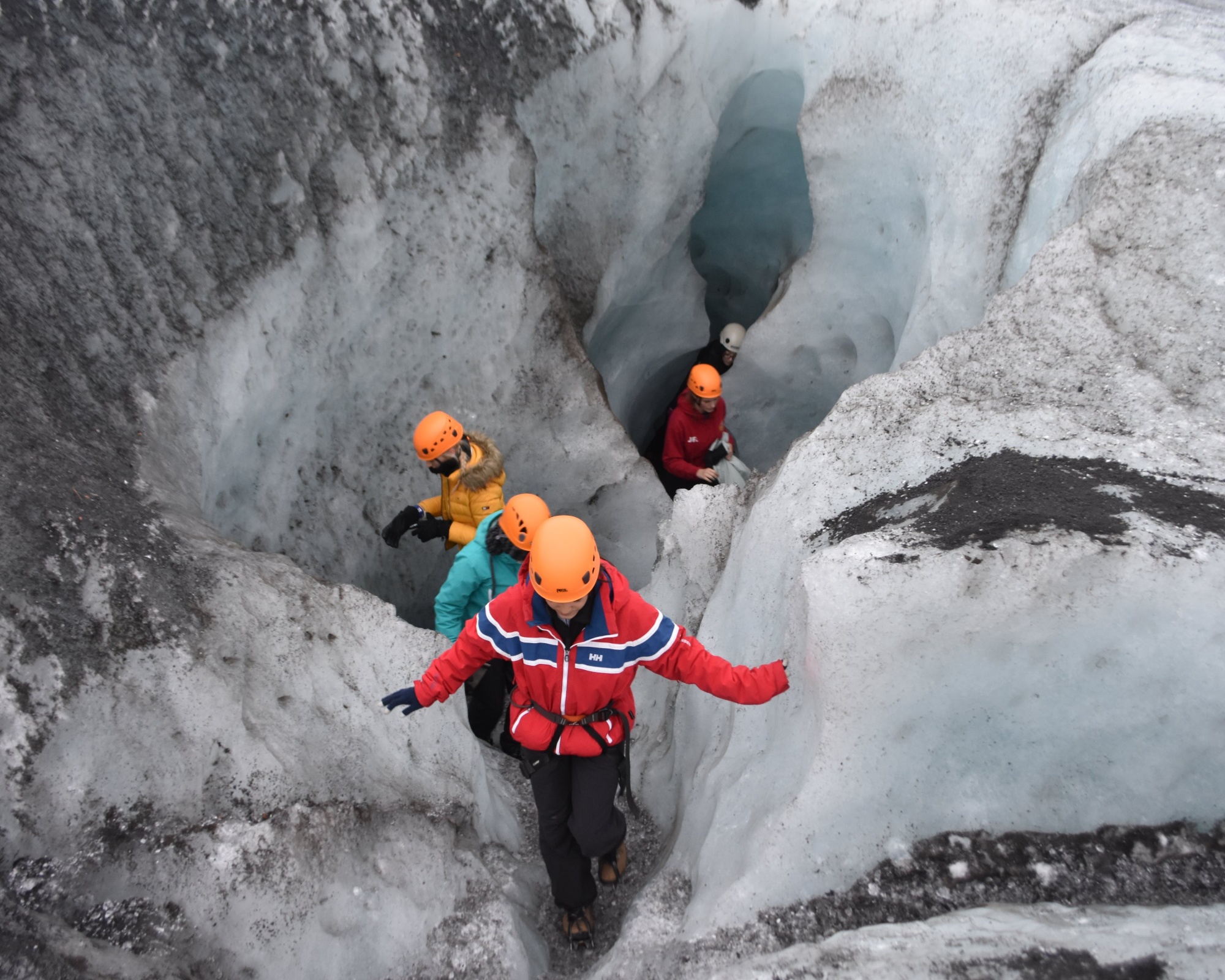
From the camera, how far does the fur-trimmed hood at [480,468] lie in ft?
12.4

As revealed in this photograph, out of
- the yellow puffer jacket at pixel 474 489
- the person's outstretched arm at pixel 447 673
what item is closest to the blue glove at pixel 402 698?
the person's outstretched arm at pixel 447 673

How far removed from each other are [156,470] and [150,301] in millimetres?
806

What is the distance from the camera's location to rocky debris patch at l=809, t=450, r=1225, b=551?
2152 millimetres

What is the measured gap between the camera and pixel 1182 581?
6.48ft

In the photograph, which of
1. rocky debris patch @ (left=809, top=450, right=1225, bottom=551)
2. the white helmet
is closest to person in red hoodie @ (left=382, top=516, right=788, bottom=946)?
rocky debris patch @ (left=809, top=450, right=1225, bottom=551)

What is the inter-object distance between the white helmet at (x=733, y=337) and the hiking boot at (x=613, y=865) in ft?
14.1

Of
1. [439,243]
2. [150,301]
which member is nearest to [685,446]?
→ [439,243]

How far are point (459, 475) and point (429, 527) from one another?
20.9 inches

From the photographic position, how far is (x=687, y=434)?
17.6 ft

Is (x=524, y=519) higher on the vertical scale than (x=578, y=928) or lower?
higher

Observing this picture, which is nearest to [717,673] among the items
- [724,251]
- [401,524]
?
[401,524]

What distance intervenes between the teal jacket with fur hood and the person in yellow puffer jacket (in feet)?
1.33

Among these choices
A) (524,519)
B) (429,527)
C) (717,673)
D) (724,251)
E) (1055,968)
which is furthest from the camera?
(724,251)

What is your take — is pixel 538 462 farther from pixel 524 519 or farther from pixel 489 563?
pixel 524 519
